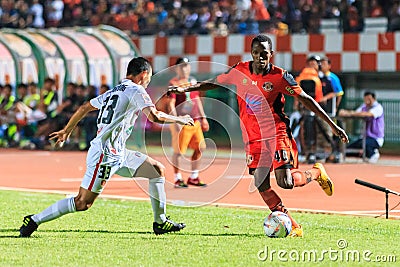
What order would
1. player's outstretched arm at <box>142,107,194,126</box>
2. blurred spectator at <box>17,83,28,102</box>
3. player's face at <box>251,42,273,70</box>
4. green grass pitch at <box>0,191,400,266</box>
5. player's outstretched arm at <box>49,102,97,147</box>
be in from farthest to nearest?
blurred spectator at <box>17,83,28,102</box> → player's face at <box>251,42,273,70</box> → player's outstretched arm at <box>49,102,97,147</box> → player's outstretched arm at <box>142,107,194,126</box> → green grass pitch at <box>0,191,400,266</box>

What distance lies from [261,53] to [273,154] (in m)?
0.98

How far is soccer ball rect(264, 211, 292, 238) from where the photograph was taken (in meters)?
8.98

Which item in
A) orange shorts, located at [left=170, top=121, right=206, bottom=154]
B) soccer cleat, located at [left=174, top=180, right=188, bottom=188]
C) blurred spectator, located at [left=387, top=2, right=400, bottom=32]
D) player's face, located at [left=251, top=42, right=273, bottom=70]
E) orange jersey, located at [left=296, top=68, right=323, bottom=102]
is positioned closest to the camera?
player's face, located at [left=251, top=42, right=273, bottom=70]

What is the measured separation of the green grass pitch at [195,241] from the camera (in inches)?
302

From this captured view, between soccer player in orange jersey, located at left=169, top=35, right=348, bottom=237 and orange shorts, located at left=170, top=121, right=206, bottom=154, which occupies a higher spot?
soccer player in orange jersey, located at left=169, top=35, right=348, bottom=237

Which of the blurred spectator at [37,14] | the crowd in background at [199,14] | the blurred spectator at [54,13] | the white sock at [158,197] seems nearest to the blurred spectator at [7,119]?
the crowd in background at [199,14]

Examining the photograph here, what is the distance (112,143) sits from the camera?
8.88 m

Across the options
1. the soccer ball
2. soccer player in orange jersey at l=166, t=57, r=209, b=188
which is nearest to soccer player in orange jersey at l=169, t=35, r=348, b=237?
the soccer ball

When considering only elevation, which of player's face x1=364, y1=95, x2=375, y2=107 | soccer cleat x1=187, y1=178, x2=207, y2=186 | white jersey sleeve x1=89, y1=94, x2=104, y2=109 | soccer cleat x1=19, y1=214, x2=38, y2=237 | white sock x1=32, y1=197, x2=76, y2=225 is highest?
white jersey sleeve x1=89, y1=94, x2=104, y2=109

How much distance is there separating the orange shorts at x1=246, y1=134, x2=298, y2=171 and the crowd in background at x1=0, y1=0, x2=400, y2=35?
13218 millimetres

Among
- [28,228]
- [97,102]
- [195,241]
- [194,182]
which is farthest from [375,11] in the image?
[28,228]

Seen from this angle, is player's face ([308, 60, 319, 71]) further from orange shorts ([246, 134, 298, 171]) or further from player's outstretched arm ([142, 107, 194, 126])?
player's outstretched arm ([142, 107, 194, 126])

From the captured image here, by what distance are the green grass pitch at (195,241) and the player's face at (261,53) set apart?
1.65 metres

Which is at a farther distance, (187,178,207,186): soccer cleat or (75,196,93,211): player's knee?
A: (187,178,207,186): soccer cleat
